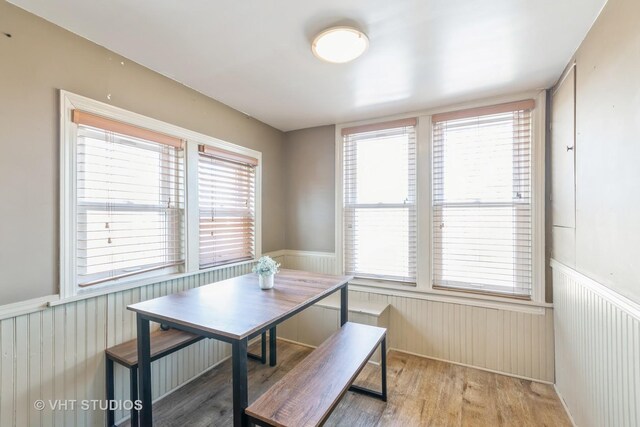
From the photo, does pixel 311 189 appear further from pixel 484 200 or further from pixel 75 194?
pixel 75 194

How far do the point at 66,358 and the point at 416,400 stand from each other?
7.65ft

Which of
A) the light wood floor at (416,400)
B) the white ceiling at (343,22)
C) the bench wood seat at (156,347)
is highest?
the white ceiling at (343,22)

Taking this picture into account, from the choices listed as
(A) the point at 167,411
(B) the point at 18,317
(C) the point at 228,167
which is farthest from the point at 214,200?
(A) the point at 167,411

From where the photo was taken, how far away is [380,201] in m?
3.07

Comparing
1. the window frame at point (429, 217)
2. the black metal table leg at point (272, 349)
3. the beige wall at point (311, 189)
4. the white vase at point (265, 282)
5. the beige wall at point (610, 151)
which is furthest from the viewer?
the beige wall at point (311, 189)

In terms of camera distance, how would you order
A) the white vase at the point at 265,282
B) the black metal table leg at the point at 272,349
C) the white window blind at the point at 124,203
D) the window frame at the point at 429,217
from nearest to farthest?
the white window blind at the point at 124,203 < the white vase at the point at 265,282 < the window frame at the point at 429,217 < the black metal table leg at the point at 272,349

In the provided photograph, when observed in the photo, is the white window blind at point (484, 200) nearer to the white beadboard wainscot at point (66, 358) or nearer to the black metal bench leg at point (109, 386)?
the white beadboard wainscot at point (66, 358)

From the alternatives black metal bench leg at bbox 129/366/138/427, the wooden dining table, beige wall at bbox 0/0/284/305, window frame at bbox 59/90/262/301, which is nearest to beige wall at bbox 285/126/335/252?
window frame at bbox 59/90/262/301

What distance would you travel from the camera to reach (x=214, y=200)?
8.67ft

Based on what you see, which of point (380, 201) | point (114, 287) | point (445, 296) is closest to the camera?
point (114, 287)

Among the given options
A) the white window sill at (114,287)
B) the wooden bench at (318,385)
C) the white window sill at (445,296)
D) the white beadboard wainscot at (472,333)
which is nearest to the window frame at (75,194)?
the white window sill at (114,287)

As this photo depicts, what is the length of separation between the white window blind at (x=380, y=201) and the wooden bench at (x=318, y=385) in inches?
40.2

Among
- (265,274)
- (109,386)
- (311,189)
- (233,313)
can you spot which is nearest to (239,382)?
(233,313)

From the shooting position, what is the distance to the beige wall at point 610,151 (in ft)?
3.94
